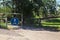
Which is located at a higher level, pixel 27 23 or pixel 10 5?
pixel 10 5

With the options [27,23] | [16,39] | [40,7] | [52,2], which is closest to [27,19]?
[27,23]

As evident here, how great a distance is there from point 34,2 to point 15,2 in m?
2.40

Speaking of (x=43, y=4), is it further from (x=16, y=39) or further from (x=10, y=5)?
(x=16, y=39)

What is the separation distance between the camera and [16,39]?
11773 millimetres

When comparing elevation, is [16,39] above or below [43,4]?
below

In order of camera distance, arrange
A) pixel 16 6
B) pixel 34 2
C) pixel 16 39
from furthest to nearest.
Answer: pixel 16 6
pixel 34 2
pixel 16 39

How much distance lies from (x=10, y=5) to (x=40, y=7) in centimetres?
375

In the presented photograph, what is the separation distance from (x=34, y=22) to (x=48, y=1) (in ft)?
9.03

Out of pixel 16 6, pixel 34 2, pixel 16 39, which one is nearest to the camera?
pixel 16 39

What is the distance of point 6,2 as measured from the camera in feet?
79.1

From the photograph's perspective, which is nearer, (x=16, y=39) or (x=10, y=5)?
(x=16, y=39)

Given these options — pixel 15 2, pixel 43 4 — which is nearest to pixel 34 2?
pixel 43 4

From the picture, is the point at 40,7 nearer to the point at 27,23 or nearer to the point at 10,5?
the point at 27,23

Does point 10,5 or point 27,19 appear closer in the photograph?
point 27,19
